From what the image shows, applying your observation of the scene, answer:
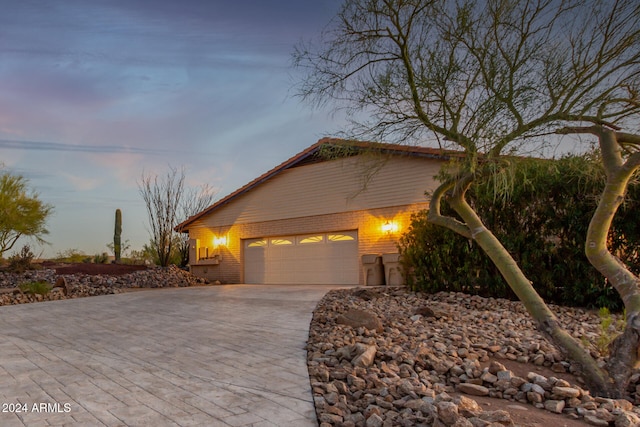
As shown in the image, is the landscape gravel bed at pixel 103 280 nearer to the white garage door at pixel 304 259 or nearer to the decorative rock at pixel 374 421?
the white garage door at pixel 304 259

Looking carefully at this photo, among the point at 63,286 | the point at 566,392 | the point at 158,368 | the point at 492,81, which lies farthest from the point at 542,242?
the point at 63,286

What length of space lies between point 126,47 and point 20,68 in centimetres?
237

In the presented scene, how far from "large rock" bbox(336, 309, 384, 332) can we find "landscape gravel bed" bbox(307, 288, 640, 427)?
1cm

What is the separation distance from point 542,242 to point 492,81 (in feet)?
13.2

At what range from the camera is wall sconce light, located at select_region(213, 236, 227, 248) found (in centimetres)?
1744

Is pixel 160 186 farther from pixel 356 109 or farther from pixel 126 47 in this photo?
pixel 356 109

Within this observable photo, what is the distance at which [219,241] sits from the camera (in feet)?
57.7

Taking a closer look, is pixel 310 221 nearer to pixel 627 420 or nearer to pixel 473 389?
pixel 473 389

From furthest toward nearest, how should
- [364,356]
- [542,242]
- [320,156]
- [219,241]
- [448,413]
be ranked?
[219,241] → [320,156] → [542,242] → [364,356] → [448,413]

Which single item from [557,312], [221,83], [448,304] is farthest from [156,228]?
[557,312]

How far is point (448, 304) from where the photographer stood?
7535 mm

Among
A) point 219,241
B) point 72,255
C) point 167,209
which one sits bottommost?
point 72,255

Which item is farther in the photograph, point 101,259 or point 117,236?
point 117,236

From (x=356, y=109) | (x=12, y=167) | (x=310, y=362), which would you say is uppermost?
(x=12, y=167)
